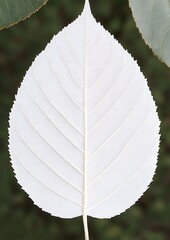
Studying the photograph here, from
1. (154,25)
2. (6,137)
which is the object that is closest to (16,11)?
(154,25)

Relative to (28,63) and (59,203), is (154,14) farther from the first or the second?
(28,63)

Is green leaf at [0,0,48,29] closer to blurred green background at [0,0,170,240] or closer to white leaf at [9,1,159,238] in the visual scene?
white leaf at [9,1,159,238]

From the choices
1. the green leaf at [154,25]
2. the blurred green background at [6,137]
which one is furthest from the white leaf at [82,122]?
the blurred green background at [6,137]

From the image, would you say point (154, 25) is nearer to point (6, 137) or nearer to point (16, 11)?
point (16, 11)

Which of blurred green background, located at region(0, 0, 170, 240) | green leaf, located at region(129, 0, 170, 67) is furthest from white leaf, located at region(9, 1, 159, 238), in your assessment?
blurred green background, located at region(0, 0, 170, 240)

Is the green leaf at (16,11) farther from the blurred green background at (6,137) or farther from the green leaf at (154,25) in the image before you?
the blurred green background at (6,137)

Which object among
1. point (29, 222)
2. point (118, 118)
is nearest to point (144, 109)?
point (118, 118)

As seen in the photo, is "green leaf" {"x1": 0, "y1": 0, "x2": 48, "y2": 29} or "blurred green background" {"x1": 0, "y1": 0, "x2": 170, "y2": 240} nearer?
"green leaf" {"x1": 0, "y1": 0, "x2": 48, "y2": 29}
